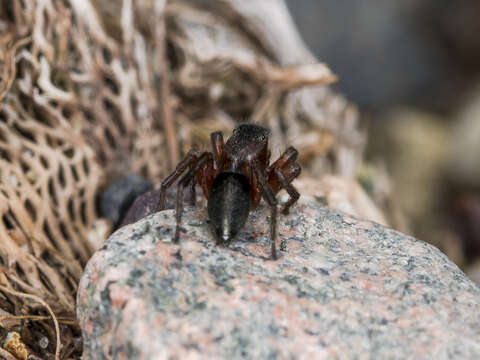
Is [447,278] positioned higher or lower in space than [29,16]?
lower

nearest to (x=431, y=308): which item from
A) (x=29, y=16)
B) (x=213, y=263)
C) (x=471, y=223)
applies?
(x=213, y=263)

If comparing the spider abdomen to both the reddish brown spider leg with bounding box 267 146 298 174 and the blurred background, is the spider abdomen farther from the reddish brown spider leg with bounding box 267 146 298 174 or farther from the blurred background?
the blurred background

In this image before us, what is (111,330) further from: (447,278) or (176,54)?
(176,54)

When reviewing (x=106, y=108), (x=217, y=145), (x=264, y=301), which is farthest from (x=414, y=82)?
(x=264, y=301)

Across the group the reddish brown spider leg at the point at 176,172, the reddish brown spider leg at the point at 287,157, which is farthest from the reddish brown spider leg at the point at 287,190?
the reddish brown spider leg at the point at 176,172

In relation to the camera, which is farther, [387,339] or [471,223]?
[471,223]
